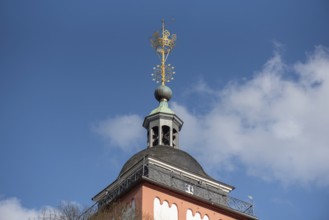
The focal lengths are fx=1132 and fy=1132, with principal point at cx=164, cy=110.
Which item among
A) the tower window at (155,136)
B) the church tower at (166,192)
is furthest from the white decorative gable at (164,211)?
the tower window at (155,136)

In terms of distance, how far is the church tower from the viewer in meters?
42.3

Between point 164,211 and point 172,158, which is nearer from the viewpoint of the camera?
point 164,211

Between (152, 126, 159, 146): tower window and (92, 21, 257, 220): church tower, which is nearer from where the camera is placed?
(92, 21, 257, 220): church tower

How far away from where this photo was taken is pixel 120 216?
42.0 metres

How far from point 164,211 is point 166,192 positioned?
80cm

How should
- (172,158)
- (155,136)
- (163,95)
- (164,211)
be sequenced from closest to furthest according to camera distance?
Answer: (164,211) → (172,158) → (155,136) → (163,95)

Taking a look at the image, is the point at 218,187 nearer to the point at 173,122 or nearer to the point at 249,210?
the point at 249,210

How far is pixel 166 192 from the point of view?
1690 inches

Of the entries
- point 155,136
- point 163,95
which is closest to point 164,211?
point 155,136

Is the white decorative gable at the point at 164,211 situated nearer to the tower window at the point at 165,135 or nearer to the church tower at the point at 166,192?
the church tower at the point at 166,192

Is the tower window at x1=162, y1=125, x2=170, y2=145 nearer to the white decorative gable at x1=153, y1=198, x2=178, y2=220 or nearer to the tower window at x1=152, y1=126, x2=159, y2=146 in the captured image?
the tower window at x1=152, y1=126, x2=159, y2=146

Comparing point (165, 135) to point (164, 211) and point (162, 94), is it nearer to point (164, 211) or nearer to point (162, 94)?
point (162, 94)

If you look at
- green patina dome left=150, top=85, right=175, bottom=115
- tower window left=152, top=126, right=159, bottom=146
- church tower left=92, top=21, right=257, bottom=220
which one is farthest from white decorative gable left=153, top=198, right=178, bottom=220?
green patina dome left=150, top=85, right=175, bottom=115

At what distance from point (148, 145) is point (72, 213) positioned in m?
9.45
